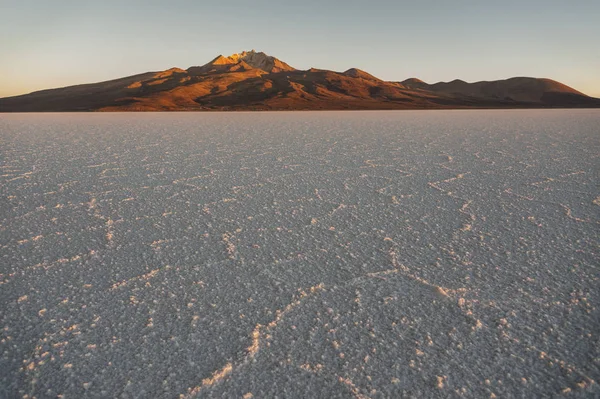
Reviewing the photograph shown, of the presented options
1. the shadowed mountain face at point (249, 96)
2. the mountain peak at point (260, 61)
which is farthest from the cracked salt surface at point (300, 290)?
the mountain peak at point (260, 61)

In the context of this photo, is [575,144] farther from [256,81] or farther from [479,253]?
[256,81]

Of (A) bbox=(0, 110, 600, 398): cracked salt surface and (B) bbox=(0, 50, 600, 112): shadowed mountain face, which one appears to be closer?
(A) bbox=(0, 110, 600, 398): cracked salt surface

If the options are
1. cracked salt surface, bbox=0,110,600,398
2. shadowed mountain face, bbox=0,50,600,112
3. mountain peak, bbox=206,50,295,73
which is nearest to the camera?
cracked salt surface, bbox=0,110,600,398

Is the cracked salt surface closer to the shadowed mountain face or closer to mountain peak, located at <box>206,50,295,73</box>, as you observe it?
the shadowed mountain face

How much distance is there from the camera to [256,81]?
66875 millimetres

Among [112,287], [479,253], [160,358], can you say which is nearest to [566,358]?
[479,253]

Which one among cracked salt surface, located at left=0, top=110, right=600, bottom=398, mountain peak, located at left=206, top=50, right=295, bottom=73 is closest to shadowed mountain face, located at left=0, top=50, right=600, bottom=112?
mountain peak, located at left=206, top=50, right=295, bottom=73

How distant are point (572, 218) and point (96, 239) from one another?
300cm

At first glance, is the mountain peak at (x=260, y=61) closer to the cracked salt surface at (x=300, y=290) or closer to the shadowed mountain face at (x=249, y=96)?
the shadowed mountain face at (x=249, y=96)

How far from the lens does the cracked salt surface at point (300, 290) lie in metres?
1.29

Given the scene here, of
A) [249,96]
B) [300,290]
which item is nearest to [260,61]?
[249,96]

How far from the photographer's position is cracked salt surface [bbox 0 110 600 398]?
1.29 metres

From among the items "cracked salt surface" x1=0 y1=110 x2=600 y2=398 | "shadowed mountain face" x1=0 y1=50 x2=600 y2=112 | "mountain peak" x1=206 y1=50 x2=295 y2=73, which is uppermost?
"mountain peak" x1=206 y1=50 x2=295 y2=73

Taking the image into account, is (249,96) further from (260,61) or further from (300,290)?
(260,61)
